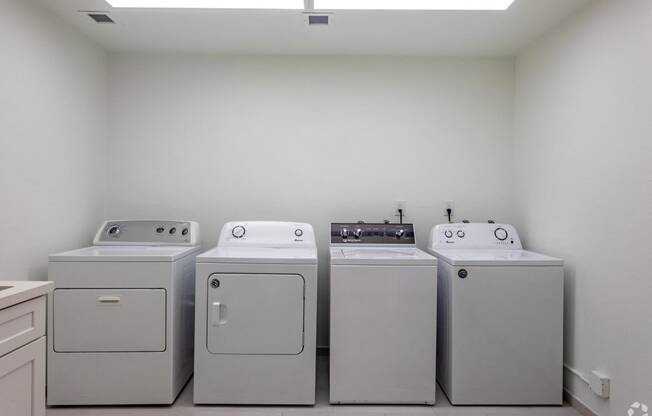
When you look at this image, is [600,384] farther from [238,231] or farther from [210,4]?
[210,4]

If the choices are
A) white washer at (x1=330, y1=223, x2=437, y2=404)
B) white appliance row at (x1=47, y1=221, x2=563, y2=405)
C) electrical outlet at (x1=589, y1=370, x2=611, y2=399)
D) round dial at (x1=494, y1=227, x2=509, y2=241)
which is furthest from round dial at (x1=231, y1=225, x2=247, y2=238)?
electrical outlet at (x1=589, y1=370, x2=611, y2=399)

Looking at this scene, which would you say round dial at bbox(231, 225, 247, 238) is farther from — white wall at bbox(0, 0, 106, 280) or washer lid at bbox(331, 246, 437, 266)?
white wall at bbox(0, 0, 106, 280)

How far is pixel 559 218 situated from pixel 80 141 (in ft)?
10.6

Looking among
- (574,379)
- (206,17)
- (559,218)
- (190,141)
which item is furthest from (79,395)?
(559,218)

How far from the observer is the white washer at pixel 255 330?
2.19 metres

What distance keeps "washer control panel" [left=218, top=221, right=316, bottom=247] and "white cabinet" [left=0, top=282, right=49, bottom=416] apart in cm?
139

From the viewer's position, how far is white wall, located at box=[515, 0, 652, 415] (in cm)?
182

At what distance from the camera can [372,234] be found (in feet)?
9.30

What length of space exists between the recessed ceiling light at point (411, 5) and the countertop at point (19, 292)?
6.40 ft

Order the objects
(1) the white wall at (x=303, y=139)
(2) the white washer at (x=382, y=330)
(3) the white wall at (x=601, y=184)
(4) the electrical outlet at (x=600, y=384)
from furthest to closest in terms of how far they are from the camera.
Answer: (1) the white wall at (x=303, y=139) < (2) the white washer at (x=382, y=330) < (4) the electrical outlet at (x=600, y=384) < (3) the white wall at (x=601, y=184)

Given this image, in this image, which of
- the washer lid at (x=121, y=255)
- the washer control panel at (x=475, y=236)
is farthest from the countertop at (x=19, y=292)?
the washer control panel at (x=475, y=236)

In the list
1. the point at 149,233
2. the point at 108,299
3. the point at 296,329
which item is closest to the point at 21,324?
the point at 108,299

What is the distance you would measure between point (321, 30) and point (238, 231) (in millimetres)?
1491

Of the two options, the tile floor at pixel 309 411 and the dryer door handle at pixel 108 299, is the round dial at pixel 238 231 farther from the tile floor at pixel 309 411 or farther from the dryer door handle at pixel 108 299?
the tile floor at pixel 309 411
